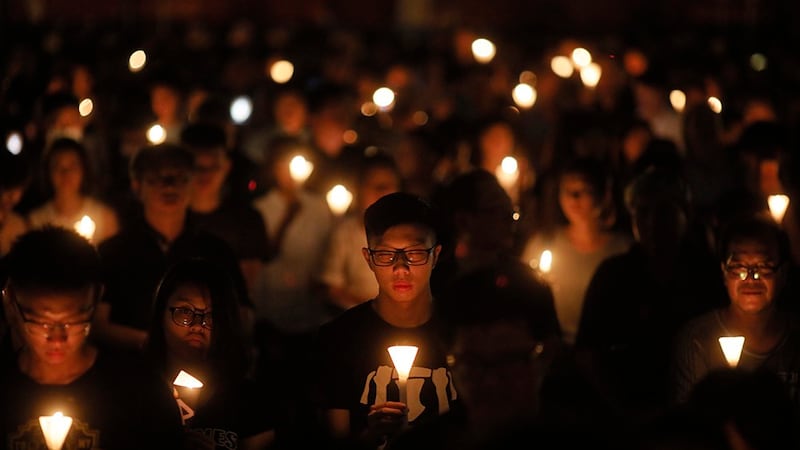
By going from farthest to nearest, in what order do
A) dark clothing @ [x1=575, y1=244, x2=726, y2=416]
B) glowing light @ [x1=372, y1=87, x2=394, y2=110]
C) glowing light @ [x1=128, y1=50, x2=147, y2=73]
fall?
1. glowing light @ [x1=128, y1=50, x2=147, y2=73]
2. glowing light @ [x1=372, y1=87, x2=394, y2=110]
3. dark clothing @ [x1=575, y1=244, x2=726, y2=416]

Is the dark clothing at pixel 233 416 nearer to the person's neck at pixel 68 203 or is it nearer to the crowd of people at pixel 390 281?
the crowd of people at pixel 390 281

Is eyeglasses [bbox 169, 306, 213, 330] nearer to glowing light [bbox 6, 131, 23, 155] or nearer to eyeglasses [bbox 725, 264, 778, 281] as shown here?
eyeglasses [bbox 725, 264, 778, 281]

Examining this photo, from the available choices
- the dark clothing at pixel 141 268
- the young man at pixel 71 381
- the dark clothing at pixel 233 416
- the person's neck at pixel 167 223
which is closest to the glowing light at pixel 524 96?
the person's neck at pixel 167 223

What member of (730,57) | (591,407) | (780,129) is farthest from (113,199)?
(730,57)

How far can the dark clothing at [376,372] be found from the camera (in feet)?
15.1

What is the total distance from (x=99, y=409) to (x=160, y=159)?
254cm

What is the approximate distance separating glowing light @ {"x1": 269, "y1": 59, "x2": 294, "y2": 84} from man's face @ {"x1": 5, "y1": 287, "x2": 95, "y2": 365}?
10420mm

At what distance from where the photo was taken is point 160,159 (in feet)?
20.8

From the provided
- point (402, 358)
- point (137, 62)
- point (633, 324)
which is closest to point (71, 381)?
point (402, 358)

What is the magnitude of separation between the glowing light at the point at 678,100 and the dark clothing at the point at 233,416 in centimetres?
718

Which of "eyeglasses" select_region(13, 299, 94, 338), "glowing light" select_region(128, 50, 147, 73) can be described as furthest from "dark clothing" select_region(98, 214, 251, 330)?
"glowing light" select_region(128, 50, 147, 73)

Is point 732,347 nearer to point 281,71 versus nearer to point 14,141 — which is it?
point 14,141

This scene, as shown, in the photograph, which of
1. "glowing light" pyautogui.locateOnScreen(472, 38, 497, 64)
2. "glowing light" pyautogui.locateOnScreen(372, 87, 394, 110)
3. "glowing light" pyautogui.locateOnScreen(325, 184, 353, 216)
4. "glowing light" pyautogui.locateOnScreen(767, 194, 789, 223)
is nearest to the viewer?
"glowing light" pyautogui.locateOnScreen(767, 194, 789, 223)

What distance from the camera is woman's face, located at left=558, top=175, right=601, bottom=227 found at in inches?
264
